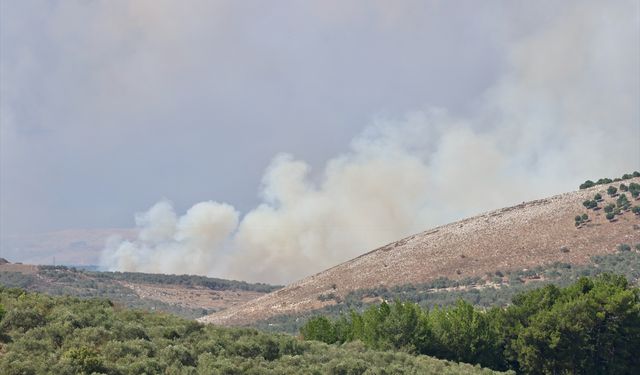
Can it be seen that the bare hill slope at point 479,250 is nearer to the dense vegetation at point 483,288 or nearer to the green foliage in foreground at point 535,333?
the dense vegetation at point 483,288

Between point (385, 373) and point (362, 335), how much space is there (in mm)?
23477

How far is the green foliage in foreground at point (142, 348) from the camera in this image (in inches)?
1249

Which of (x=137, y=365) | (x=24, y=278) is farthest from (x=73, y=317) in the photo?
(x=24, y=278)

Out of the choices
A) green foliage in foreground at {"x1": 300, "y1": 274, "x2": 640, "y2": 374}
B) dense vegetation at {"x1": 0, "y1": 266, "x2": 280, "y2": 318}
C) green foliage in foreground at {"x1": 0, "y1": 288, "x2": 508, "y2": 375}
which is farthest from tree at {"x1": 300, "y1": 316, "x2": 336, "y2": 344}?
dense vegetation at {"x1": 0, "y1": 266, "x2": 280, "y2": 318}

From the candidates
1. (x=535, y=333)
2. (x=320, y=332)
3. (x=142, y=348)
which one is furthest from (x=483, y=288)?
(x=142, y=348)

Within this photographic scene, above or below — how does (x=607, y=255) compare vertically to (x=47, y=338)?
above

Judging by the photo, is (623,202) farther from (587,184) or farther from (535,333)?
(535,333)

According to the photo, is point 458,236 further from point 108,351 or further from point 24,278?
point 108,351

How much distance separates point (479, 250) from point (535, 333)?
7115 centimetres

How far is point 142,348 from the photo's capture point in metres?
35.1

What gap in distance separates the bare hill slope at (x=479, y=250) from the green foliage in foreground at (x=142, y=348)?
78.6 m

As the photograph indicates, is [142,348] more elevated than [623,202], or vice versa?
[623,202]

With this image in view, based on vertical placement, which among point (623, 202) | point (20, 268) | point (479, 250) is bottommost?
point (479, 250)

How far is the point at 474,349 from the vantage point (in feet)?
200
